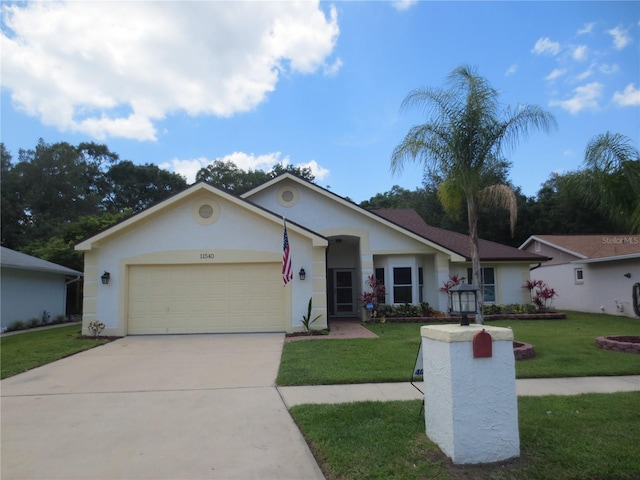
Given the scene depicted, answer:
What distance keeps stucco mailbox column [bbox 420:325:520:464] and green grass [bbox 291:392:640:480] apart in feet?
0.47

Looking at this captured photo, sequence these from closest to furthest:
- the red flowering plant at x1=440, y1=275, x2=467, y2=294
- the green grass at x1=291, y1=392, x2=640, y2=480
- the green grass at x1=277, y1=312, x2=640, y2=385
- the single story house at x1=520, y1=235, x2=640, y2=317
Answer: the green grass at x1=291, y1=392, x2=640, y2=480
the green grass at x1=277, y1=312, x2=640, y2=385
the red flowering plant at x1=440, y1=275, x2=467, y2=294
the single story house at x1=520, y1=235, x2=640, y2=317

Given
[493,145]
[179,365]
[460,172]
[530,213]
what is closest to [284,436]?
[179,365]

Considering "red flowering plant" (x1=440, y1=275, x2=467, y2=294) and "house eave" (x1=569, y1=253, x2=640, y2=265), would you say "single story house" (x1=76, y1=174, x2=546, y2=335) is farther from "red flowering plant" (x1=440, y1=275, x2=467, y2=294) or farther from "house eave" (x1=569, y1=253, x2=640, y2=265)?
"house eave" (x1=569, y1=253, x2=640, y2=265)

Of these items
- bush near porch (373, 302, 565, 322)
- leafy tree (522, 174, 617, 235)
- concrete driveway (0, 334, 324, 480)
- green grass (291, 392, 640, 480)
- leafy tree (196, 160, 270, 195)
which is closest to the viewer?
green grass (291, 392, 640, 480)

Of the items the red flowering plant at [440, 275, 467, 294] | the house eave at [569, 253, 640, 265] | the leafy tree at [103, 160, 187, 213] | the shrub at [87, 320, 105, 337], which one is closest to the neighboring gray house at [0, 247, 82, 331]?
the shrub at [87, 320, 105, 337]

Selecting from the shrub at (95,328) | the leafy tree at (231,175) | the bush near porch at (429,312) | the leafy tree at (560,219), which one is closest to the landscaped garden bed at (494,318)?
the bush near porch at (429,312)

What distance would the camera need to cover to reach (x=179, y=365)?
940 cm

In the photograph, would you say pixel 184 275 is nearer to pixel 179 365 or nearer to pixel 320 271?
pixel 320 271

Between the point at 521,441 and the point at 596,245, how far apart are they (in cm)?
2323

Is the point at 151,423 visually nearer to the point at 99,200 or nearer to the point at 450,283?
the point at 450,283

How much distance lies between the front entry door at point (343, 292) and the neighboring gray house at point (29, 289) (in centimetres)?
1289

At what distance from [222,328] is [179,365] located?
4818mm

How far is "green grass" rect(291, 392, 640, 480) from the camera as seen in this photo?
4.00 metres

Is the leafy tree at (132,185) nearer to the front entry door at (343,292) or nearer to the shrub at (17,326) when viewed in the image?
the shrub at (17,326)
